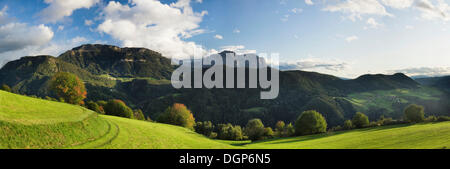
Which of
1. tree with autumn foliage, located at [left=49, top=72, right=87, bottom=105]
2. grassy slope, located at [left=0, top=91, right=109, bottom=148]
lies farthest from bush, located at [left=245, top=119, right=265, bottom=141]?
tree with autumn foliage, located at [left=49, top=72, right=87, bottom=105]

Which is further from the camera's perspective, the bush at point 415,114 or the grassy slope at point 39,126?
the bush at point 415,114

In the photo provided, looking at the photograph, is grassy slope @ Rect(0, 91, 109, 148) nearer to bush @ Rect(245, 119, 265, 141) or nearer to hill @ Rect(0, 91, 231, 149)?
hill @ Rect(0, 91, 231, 149)

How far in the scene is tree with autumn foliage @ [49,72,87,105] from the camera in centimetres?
7362

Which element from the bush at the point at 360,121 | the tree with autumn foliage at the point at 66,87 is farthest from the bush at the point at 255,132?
the tree with autumn foliage at the point at 66,87

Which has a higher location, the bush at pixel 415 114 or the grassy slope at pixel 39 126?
the grassy slope at pixel 39 126

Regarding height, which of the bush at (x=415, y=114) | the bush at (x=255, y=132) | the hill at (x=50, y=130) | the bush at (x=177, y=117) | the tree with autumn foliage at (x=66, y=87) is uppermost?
the tree with autumn foliage at (x=66, y=87)

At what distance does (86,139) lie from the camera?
2384 cm

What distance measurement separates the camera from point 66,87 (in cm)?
7438

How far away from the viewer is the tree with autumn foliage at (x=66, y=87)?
7362 cm

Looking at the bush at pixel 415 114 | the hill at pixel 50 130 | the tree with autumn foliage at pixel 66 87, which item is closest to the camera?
the hill at pixel 50 130

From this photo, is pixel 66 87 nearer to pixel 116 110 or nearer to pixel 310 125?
pixel 116 110

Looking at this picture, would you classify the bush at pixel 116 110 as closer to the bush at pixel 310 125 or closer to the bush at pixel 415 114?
the bush at pixel 310 125
